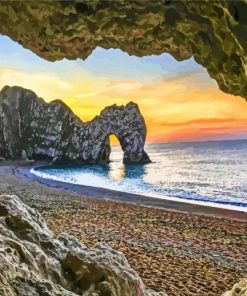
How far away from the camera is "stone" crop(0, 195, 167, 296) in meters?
2.26

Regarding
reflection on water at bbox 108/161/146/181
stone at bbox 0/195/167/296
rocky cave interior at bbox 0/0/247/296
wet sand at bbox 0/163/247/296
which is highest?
rocky cave interior at bbox 0/0/247/296

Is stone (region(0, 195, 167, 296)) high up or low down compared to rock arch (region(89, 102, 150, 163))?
down

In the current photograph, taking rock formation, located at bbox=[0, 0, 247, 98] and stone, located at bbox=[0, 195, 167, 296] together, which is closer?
stone, located at bbox=[0, 195, 167, 296]

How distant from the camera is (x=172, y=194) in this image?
28.7m

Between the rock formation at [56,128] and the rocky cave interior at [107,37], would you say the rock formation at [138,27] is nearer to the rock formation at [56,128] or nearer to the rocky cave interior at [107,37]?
the rocky cave interior at [107,37]

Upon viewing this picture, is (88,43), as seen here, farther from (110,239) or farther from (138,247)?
(110,239)

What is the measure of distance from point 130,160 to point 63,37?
5886 centimetres

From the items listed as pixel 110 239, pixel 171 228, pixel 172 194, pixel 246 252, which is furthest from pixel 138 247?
pixel 172 194

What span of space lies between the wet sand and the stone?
405 cm

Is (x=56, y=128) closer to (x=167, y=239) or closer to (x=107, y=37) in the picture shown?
(x=167, y=239)

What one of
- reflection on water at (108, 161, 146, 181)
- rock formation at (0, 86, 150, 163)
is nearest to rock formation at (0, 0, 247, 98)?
reflection on water at (108, 161, 146, 181)

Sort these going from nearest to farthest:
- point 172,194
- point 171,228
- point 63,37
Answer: point 63,37 → point 171,228 → point 172,194

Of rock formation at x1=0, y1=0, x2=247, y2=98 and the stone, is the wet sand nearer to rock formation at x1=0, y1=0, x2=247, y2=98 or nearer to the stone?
the stone

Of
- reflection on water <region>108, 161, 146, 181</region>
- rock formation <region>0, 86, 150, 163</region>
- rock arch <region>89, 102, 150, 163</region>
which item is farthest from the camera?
rock arch <region>89, 102, 150, 163</region>
